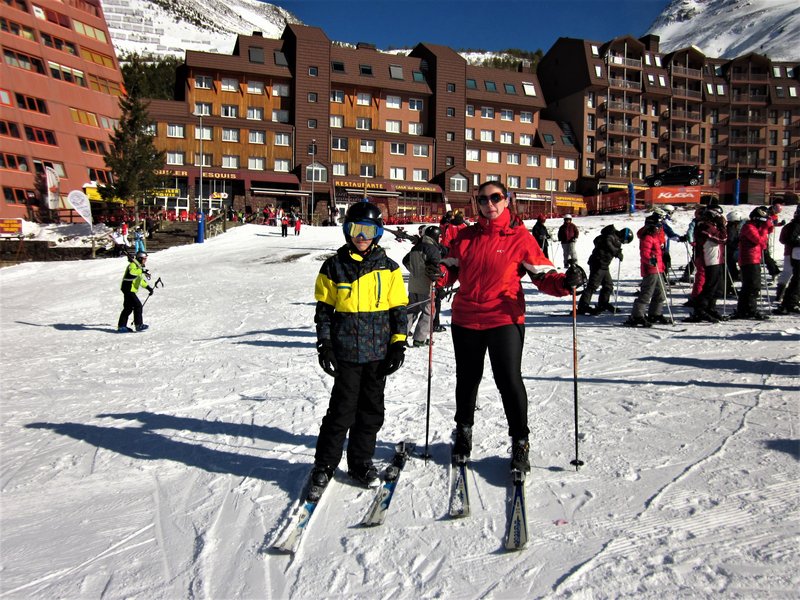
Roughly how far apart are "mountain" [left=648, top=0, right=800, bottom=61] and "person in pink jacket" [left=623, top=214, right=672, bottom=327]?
141m

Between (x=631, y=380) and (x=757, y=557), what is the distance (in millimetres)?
3381

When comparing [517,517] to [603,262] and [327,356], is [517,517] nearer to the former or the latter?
[327,356]

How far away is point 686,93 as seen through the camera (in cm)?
5881

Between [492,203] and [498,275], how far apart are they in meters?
0.47

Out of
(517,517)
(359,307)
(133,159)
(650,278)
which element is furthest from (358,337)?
(133,159)

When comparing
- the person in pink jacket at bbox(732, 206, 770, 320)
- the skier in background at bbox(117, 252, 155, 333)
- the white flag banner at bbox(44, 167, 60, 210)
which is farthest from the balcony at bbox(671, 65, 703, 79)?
the skier in background at bbox(117, 252, 155, 333)

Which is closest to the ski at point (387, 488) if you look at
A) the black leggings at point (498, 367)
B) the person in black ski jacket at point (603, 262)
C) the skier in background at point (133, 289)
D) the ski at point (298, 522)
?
the ski at point (298, 522)

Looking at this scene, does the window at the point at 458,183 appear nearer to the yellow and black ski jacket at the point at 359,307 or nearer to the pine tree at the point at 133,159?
the pine tree at the point at 133,159

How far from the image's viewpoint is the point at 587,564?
8.50ft

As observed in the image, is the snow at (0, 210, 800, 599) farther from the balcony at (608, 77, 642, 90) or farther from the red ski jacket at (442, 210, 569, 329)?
the balcony at (608, 77, 642, 90)

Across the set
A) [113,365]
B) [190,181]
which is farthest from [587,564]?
[190,181]

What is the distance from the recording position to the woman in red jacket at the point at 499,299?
11.4 ft

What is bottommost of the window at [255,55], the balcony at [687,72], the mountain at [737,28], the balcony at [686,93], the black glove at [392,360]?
the black glove at [392,360]

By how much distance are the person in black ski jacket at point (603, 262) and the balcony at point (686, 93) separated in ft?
189
